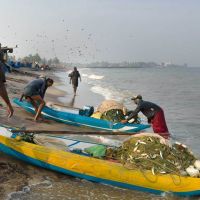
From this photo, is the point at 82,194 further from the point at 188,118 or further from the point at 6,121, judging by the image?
the point at 188,118

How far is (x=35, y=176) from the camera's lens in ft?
27.1

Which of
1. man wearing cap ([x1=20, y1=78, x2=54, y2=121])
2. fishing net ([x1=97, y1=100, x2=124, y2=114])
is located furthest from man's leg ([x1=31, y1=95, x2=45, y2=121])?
fishing net ([x1=97, y1=100, x2=124, y2=114])

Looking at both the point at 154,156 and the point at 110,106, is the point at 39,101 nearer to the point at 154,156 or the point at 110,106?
the point at 110,106

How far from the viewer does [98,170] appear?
26.4 feet

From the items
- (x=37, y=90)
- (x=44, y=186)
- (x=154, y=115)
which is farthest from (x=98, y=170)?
(x=37, y=90)

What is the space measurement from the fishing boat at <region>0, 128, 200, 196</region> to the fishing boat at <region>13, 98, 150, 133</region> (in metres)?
4.87

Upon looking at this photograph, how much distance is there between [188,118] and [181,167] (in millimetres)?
12727

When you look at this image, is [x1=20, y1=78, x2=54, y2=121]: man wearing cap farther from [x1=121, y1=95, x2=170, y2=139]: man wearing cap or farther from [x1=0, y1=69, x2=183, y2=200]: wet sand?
[x1=0, y1=69, x2=183, y2=200]: wet sand

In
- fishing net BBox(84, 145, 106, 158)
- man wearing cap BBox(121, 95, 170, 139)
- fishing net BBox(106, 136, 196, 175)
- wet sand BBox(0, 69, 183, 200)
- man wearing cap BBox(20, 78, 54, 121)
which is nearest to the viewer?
wet sand BBox(0, 69, 183, 200)

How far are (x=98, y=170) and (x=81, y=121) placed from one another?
610 centimetres

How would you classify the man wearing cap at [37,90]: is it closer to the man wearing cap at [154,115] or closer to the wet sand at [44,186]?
the man wearing cap at [154,115]

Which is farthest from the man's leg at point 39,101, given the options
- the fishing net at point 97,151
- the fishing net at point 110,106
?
the fishing net at point 97,151

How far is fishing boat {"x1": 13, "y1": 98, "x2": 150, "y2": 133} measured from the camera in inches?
520

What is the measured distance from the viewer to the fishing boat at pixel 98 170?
7.72 metres
